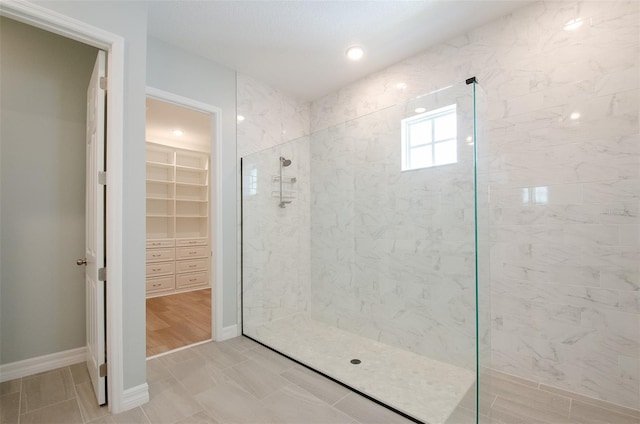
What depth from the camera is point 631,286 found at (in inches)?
69.9

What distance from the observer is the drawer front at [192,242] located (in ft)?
16.6

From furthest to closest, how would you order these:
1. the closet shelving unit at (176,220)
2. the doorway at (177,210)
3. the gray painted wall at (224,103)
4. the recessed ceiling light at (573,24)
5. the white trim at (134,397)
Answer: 1. the closet shelving unit at (176,220)
2. the doorway at (177,210)
3. the gray painted wall at (224,103)
4. the recessed ceiling light at (573,24)
5. the white trim at (134,397)

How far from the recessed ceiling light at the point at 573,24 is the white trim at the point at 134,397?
3677mm

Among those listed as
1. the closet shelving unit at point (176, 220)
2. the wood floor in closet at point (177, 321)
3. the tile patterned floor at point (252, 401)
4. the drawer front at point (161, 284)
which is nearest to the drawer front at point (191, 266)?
the closet shelving unit at point (176, 220)

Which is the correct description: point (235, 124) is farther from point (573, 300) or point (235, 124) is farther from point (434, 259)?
point (573, 300)

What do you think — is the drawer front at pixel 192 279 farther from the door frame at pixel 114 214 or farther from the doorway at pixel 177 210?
the door frame at pixel 114 214

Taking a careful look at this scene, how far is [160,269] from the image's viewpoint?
4.79 m

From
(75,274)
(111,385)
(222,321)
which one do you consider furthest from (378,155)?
(75,274)

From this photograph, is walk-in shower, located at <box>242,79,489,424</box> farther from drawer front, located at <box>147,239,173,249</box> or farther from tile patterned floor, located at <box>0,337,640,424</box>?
drawer front, located at <box>147,239,173,249</box>

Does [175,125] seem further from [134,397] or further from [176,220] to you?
[134,397]

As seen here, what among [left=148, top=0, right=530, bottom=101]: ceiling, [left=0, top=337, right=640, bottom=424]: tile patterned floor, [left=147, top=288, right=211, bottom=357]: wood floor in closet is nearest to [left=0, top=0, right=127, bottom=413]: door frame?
[left=0, top=337, right=640, bottom=424]: tile patterned floor

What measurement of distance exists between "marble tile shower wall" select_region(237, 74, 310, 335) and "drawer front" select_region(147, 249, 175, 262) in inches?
98.3

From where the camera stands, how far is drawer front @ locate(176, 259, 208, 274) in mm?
5020

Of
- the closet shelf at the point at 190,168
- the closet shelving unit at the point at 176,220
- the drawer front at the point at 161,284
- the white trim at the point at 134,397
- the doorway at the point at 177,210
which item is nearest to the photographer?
the white trim at the point at 134,397
